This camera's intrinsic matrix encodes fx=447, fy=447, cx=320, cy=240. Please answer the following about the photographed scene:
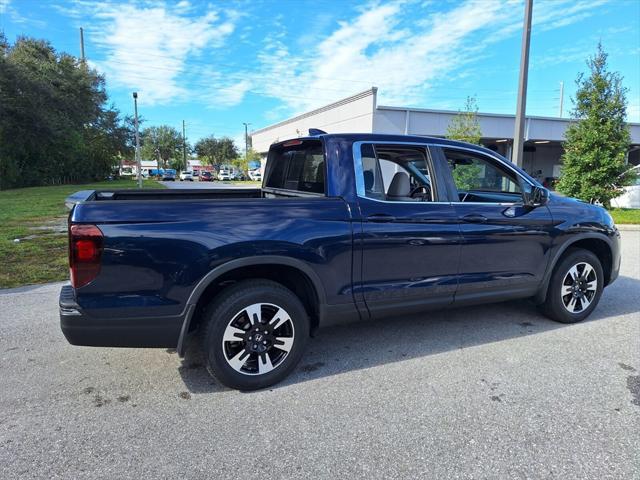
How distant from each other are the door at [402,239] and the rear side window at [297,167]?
40 centimetres

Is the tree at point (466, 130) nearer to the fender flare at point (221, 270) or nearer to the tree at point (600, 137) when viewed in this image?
the tree at point (600, 137)

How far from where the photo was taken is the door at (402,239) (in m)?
3.52

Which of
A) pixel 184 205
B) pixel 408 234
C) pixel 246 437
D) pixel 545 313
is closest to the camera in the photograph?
pixel 246 437

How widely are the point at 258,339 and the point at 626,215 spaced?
14418 millimetres

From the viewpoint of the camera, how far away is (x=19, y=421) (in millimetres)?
2859

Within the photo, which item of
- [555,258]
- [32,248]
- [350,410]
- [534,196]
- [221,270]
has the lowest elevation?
[350,410]

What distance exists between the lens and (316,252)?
3.29 metres

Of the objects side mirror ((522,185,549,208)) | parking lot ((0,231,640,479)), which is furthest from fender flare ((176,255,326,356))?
side mirror ((522,185,549,208))

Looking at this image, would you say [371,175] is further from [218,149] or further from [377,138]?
[218,149]

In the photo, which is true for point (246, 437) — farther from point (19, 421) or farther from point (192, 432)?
point (19, 421)

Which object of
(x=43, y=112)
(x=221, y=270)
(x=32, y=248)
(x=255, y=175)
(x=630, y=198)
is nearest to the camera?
(x=221, y=270)

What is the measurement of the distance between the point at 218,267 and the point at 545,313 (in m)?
3.53

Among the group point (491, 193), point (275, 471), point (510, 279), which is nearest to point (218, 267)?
point (275, 471)

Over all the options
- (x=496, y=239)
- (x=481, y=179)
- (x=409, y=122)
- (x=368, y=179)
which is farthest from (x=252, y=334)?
(x=409, y=122)
